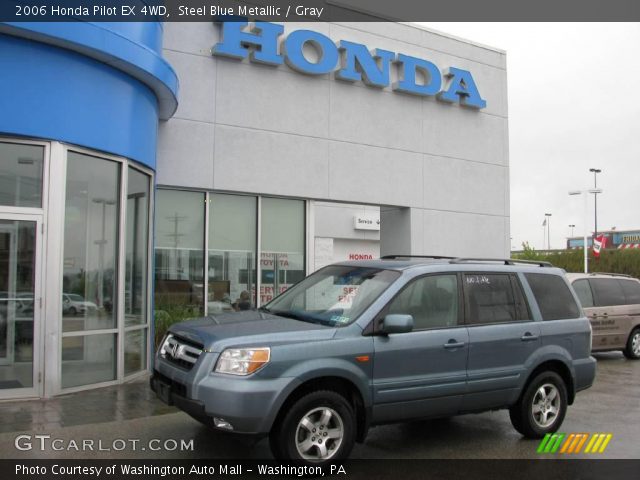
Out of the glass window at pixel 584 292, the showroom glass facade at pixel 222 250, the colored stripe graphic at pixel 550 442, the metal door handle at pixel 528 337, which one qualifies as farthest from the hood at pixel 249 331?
the glass window at pixel 584 292

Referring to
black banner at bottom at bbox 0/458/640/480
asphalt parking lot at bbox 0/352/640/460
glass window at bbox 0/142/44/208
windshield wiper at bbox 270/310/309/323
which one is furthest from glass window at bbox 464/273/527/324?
glass window at bbox 0/142/44/208

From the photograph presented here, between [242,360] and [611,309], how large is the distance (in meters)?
10.8

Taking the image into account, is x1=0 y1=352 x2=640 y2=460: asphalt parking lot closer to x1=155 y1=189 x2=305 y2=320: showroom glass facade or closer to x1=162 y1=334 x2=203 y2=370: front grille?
x1=162 y1=334 x2=203 y2=370: front grille

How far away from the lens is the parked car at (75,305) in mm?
8359

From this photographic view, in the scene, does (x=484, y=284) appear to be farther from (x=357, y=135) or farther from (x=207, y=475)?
(x=357, y=135)

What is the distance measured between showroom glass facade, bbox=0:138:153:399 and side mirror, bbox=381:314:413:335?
4.54 m

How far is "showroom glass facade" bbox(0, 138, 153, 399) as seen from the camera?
802 centimetres

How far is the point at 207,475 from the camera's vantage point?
5.43m

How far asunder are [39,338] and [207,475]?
369 cm

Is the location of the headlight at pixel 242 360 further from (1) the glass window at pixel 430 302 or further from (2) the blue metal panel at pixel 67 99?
(2) the blue metal panel at pixel 67 99

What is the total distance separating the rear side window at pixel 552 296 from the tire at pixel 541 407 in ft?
2.25

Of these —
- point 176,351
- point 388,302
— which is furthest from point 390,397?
point 176,351

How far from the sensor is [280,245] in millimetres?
13062

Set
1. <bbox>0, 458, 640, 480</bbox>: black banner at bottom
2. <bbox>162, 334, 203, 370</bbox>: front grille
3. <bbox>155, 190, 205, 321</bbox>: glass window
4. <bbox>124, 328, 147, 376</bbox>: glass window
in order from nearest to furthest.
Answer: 1. <bbox>0, 458, 640, 480</bbox>: black banner at bottom
2. <bbox>162, 334, 203, 370</bbox>: front grille
3. <bbox>124, 328, 147, 376</bbox>: glass window
4. <bbox>155, 190, 205, 321</bbox>: glass window
